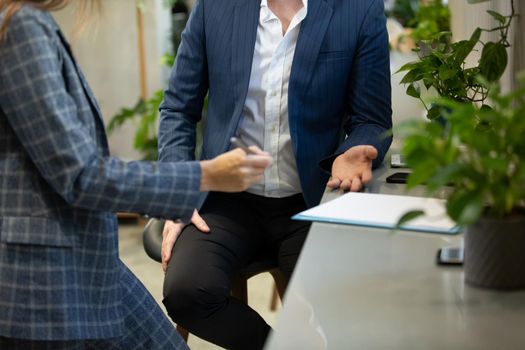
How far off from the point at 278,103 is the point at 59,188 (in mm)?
862

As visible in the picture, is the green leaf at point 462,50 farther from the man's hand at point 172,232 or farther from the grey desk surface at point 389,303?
the man's hand at point 172,232

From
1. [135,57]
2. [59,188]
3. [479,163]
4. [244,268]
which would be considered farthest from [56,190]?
[135,57]

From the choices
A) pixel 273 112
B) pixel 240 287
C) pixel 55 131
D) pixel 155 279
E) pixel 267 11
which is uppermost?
pixel 267 11

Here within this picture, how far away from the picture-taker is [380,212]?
148 centimetres

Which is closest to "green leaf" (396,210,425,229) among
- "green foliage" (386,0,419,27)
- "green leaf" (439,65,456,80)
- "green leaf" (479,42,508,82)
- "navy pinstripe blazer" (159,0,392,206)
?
"green leaf" (479,42,508,82)

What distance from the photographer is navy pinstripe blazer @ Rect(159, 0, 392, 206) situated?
6.61 ft

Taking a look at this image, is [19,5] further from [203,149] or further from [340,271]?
[203,149]

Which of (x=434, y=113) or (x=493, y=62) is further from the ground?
(x=493, y=62)

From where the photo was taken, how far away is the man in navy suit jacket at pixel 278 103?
1.98 m

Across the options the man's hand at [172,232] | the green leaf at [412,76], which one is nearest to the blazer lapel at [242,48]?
the man's hand at [172,232]

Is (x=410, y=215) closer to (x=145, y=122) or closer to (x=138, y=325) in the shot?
(x=138, y=325)

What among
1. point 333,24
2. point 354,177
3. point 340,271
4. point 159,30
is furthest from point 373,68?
point 159,30

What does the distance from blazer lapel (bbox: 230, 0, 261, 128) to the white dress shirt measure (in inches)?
1.1

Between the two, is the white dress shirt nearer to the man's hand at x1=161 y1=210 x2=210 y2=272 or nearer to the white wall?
the man's hand at x1=161 y1=210 x2=210 y2=272
